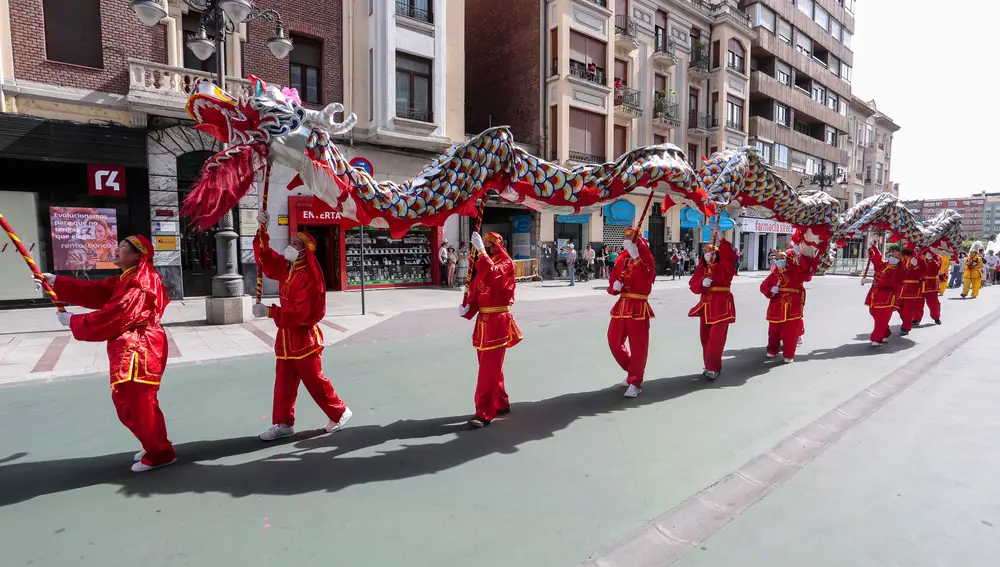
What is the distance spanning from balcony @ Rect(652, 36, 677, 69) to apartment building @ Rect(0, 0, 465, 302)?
13133mm

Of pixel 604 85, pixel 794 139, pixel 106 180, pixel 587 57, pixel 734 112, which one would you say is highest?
pixel 587 57

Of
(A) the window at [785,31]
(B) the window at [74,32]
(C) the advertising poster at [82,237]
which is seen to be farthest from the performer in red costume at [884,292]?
(A) the window at [785,31]

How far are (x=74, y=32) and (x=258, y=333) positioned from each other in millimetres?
9242

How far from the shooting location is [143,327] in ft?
12.7

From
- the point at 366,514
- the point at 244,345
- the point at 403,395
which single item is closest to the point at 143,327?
the point at 366,514

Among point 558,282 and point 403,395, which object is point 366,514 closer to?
point 403,395

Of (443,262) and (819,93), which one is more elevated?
(819,93)

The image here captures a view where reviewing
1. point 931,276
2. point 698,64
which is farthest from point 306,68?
point 698,64

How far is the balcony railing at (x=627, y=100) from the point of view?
934 inches

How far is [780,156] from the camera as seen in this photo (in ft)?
110

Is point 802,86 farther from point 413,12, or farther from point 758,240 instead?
point 413,12

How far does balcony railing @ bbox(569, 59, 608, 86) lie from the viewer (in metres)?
22.0

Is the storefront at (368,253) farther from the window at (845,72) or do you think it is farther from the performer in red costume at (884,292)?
the window at (845,72)

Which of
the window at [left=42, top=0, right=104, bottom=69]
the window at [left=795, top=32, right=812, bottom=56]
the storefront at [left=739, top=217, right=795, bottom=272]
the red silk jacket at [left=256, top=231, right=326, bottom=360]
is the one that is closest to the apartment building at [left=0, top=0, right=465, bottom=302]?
the window at [left=42, top=0, right=104, bottom=69]
